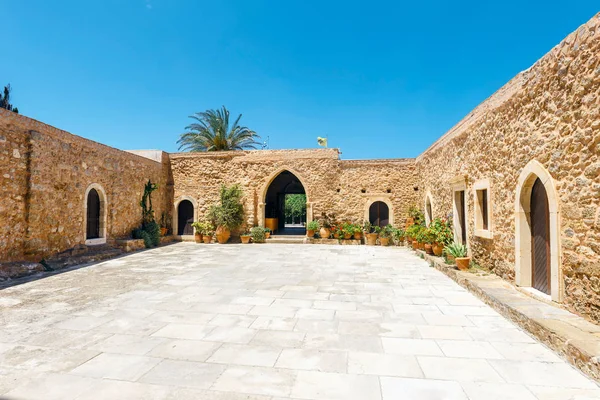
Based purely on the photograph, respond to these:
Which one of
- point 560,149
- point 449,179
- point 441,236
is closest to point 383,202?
point 449,179

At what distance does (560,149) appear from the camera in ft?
13.6

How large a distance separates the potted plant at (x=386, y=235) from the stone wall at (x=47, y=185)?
9.51m

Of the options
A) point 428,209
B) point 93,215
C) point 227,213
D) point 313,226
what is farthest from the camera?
point 227,213

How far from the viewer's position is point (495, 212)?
20.1 ft

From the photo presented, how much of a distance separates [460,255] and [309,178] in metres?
7.72

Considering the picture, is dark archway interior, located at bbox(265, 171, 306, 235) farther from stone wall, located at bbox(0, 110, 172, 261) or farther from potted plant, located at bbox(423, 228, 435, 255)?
potted plant, located at bbox(423, 228, 435, 255)

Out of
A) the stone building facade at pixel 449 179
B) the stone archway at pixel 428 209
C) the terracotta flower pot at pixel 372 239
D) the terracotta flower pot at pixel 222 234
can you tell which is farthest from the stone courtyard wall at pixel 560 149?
the terracotta flower pot at pixel 222 234

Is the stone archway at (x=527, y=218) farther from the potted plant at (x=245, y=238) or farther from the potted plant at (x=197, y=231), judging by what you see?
the potted plant at (x=197, y=231)

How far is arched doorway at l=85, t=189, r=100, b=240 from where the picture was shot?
31.3 feet

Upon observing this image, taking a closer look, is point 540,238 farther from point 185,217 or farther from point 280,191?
point 280,191

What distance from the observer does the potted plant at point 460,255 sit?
6622 mm

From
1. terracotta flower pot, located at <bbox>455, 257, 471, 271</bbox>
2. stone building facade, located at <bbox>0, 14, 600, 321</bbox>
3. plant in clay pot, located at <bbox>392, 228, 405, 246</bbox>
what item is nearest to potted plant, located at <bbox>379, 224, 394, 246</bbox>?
plant in clay pot, located at <bbox>392, 228, 405, 246</bbox>

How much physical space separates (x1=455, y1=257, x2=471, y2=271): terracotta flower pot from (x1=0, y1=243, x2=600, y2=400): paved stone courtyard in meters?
0.78

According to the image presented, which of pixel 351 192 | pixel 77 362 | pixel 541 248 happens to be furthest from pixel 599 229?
pixel 351 192
